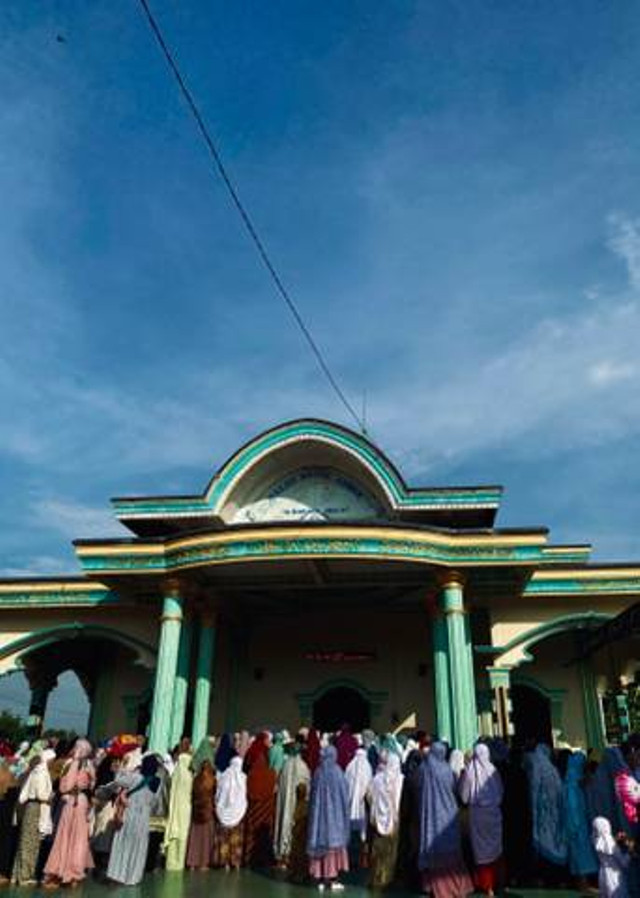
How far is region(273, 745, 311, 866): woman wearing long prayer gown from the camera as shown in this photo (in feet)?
22.8

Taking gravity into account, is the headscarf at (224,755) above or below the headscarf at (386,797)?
above

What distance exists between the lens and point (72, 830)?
629 cm

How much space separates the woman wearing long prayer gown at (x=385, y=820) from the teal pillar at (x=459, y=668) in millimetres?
4034

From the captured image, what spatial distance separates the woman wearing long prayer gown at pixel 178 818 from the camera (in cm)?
707

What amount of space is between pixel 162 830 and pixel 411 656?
7747mm

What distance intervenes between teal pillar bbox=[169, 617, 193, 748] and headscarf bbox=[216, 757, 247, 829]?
380 cm

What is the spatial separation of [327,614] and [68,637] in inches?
205

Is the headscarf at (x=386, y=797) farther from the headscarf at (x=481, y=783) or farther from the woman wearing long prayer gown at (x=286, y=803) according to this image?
the woman wearing long prayer gown at (x=286, y=803)

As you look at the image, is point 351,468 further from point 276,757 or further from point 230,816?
point 230,816

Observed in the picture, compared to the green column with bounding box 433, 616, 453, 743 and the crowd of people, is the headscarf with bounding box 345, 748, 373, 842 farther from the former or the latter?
the green column with bounding box 433, 616, 453, 743

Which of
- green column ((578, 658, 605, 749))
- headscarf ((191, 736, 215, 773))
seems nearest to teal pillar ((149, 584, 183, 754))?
headscarf ((191, 736, 215, 773))

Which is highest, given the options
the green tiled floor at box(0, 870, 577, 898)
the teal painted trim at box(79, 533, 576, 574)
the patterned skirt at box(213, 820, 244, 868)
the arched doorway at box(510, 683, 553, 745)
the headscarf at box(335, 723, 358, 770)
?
the teal painted trim at box(79, 533, 576, 574)

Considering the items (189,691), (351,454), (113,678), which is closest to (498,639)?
(351,454)

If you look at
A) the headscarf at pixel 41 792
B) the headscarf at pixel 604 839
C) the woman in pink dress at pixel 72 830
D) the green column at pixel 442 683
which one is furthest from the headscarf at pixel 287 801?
the green column at pixel 442 683
